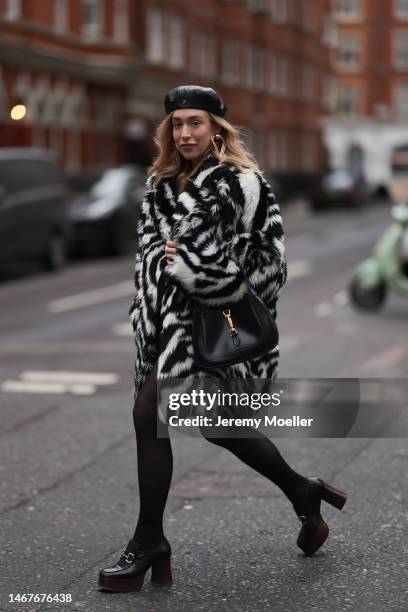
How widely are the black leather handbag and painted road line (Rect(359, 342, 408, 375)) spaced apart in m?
5.16

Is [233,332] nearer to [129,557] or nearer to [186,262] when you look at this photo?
[186,262]

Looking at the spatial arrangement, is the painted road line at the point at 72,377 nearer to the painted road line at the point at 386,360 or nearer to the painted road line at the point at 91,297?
the painted road line at the point at 386,360

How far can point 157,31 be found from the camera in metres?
44.9

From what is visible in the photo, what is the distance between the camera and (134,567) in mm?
4363

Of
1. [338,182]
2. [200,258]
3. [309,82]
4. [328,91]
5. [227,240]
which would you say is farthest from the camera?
[328,91]

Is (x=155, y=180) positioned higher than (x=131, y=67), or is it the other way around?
(x=155, y=180)

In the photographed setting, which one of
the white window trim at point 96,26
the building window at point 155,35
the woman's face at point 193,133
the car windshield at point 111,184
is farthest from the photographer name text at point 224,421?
the building window at point 155,35

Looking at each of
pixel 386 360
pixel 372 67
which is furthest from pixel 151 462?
pixel 372 67

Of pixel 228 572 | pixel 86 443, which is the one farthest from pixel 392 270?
pixel 228 572

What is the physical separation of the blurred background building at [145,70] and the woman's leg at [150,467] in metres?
18.3

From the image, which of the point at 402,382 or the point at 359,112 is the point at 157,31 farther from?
the point at 359,112

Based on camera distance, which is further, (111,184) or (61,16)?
(61,16)

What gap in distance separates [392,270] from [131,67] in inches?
1055

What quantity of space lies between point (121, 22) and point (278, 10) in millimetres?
A: 21816
